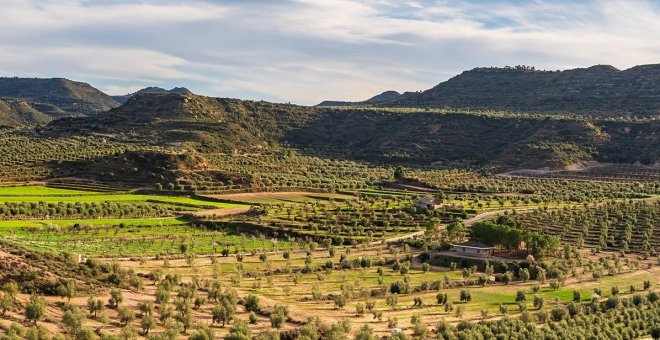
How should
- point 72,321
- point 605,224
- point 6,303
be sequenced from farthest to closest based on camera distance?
point 605,224 → point 6,303 → point 72,321

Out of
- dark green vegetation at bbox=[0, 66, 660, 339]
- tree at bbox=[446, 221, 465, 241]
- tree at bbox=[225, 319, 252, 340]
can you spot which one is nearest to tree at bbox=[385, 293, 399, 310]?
dark green vegetation at bbox=[0, 66, 660, 339]

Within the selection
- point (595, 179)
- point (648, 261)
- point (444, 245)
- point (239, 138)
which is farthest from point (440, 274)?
point (239, 138)

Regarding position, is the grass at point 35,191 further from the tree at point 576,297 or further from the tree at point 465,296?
the tree at point 576,297

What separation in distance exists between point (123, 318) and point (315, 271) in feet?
95.3

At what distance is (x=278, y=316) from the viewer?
47.0 metres

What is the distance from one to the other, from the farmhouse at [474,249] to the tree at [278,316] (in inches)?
1402

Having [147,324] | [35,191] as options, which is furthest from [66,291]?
[35,191]

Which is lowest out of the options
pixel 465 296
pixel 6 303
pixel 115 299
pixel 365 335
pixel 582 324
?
pixel 582 324

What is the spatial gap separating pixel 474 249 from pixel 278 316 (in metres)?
38.1

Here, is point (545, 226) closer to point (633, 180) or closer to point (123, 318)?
point (123, 318)

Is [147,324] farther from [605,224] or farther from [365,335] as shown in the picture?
[605,224]

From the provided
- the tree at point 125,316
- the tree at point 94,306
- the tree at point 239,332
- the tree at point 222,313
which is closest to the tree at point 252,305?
the tree at point 222,313

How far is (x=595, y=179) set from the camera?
159250 millimetres

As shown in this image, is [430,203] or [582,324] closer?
[582,324]
